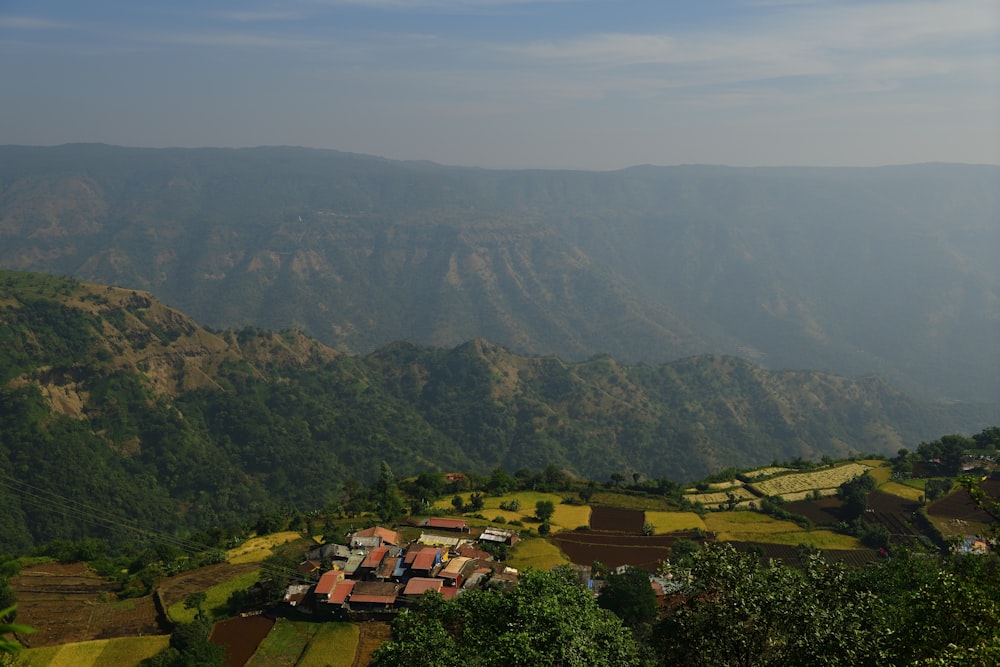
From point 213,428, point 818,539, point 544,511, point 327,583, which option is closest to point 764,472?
point 818,539

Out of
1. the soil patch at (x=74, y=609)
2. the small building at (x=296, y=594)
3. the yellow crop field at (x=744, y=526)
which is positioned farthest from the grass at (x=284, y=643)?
the yellow crop field at (x=744, y=526)

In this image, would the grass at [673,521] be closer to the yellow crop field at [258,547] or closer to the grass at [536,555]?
the grass at [536,555]

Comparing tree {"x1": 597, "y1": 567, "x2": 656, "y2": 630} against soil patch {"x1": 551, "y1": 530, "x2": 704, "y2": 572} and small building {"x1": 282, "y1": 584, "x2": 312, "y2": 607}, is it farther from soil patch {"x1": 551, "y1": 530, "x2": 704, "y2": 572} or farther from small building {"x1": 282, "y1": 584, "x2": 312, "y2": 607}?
small building {"x1": 282, "y1": 584, "x2": 312, "y2": 607}

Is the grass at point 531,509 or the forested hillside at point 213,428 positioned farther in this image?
the forested hillside at point 213,428

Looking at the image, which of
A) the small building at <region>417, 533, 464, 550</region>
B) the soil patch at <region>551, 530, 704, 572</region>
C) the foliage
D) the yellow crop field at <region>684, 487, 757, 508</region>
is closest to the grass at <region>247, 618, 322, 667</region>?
the small building at <region>417, 533, 464, 550</region>

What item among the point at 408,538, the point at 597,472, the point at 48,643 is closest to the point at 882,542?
the point at 408,538

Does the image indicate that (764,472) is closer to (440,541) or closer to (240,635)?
(440,541)

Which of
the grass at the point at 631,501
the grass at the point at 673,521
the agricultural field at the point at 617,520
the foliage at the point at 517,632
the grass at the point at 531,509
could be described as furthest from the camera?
the grass at the point at 631,501
